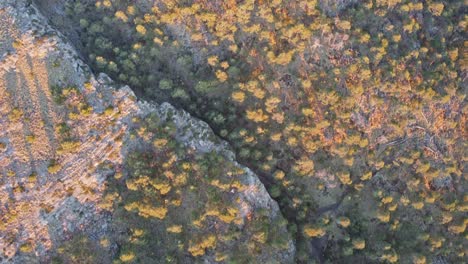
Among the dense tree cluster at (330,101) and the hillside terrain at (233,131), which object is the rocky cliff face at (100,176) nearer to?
the hillside terrain at (233,131)

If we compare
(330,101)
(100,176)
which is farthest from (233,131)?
(100,176)

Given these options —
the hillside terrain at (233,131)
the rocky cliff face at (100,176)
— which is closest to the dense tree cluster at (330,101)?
the hillside terrain at (233,131)

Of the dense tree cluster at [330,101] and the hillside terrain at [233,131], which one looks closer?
the hillside terrain at [233,131]

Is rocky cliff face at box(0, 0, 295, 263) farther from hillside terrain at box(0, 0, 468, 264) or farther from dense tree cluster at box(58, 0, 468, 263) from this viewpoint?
dense tree cluster at box(58, 0, 468, 263)

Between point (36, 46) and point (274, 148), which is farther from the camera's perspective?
point (274, 148)

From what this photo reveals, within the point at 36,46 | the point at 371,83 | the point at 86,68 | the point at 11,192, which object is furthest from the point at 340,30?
the point at 11,192

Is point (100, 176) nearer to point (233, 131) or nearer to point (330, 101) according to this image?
point (233, 131)

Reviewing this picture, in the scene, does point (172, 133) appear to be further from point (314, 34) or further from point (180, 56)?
point (314, 34)
